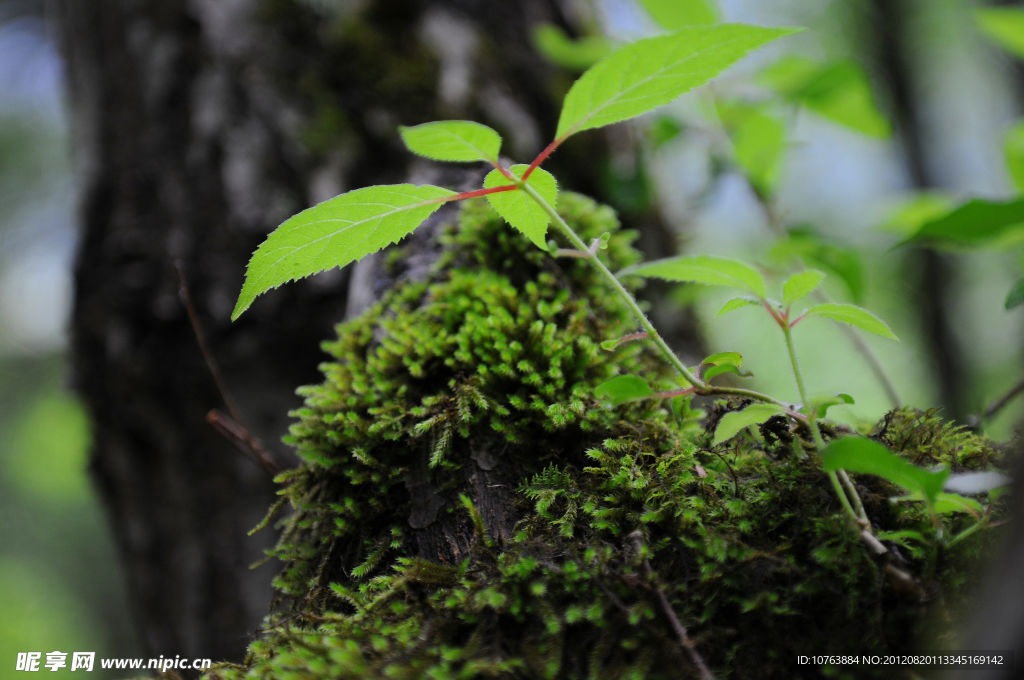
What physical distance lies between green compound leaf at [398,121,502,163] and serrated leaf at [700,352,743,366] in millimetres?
487

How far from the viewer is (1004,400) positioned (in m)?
1.06

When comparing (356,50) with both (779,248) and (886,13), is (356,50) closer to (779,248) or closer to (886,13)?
(779,248)

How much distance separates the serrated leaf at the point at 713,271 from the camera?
812 millimetres

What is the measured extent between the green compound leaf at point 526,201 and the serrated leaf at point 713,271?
177 millimetres

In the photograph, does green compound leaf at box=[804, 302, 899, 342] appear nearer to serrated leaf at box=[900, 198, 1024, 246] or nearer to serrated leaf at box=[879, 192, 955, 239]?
serrated leaf at box=[900, 198, 1024, 246]

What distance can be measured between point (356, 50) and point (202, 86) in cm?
67

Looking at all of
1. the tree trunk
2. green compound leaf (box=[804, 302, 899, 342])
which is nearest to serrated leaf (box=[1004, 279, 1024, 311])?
green compound leaf (box=[804, 302, 899, 342])

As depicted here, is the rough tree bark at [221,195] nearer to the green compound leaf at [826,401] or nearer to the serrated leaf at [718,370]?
the serrated leaf at [718,370]

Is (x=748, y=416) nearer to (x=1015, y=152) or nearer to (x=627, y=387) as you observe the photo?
(x=627, y=387)

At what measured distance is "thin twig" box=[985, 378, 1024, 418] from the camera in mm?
1007

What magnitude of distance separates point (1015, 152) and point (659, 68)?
1.44 meters

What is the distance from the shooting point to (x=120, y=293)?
1.92 meters

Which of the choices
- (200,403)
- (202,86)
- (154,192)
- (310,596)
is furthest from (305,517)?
(202,86)

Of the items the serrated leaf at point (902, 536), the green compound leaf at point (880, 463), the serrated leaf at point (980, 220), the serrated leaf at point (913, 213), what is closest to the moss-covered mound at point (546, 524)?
the serrated leaf at point (902, 536)
